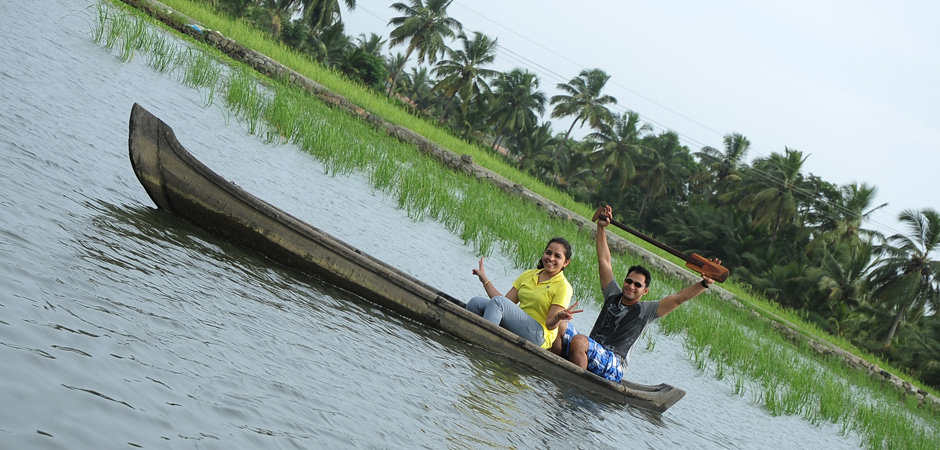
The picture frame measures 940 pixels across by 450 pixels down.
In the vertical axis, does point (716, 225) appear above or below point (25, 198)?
above

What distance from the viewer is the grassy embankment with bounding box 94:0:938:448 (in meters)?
8.27

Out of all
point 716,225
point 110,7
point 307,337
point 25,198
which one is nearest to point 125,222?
point 25,198

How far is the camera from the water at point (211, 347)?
2.52 metres

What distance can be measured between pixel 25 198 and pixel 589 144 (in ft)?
113

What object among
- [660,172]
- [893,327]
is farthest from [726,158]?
[893,327]

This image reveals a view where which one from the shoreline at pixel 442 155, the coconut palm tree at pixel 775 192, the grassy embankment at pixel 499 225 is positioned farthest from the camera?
the coconut palm tree at pixel 775 192

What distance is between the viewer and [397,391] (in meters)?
3.75

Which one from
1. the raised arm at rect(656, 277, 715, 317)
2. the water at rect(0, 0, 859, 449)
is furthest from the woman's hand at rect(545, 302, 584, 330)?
the raised arm at rect(656, 277, 715, 317)

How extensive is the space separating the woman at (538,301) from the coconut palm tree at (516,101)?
30634 millimetres

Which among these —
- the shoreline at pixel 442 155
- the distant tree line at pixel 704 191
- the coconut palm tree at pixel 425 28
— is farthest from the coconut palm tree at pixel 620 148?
the shoreline at pixel 442 155

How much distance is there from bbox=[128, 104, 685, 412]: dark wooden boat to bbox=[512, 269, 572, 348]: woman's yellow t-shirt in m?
0.27

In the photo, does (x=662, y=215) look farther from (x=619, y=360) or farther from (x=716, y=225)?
(x=619, y=360)

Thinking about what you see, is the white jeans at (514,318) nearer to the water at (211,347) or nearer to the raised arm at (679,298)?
the water at (211,347)

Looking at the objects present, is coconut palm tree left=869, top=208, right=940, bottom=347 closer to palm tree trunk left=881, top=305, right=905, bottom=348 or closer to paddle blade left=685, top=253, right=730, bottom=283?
palm tree trunk left=881, top=305, right=905, bottom=348
